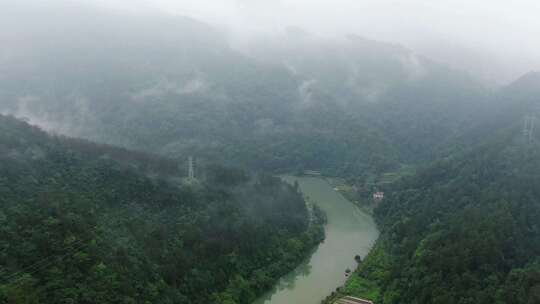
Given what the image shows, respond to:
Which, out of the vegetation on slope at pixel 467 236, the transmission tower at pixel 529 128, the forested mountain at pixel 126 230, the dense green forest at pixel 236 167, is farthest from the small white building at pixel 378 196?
the transmission tower at pixel 529 128

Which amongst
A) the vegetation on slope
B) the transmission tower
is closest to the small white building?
the vegetation on slope

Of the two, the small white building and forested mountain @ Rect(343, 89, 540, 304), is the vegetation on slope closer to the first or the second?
forested mountain @ Rect(343, 89, 540, 304)

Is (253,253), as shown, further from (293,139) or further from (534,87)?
(534,87)

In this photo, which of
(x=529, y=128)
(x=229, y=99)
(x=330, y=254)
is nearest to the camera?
(x=330, y=254)

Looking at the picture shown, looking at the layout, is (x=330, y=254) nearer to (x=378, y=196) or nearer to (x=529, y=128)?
(x=378, y=196)

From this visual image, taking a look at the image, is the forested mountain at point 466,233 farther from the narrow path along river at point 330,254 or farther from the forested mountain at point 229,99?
the forested mountain at point 229,99

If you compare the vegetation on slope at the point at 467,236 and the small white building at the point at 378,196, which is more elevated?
the vegetation on slope at the point at 467,236

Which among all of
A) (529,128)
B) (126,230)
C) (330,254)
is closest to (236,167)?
(330,254)
